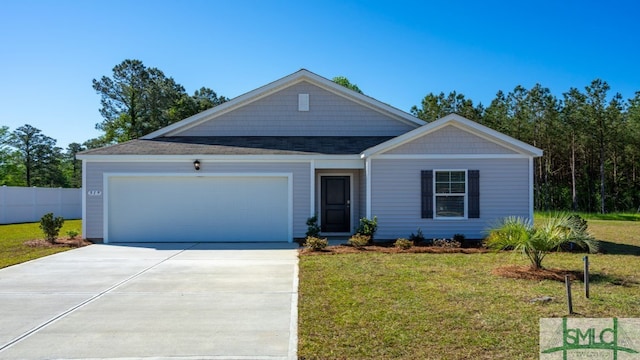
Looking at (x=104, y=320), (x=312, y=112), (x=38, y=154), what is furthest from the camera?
(x=38, y=154)

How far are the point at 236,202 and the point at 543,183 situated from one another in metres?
28.3

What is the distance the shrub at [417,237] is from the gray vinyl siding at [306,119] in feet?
14.4

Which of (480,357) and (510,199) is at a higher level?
(510,199)

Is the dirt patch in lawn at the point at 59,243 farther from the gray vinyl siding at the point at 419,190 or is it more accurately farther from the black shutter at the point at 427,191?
the black shutter at the point at 427,191

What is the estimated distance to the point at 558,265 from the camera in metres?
9.26

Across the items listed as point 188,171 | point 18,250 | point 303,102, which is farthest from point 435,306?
point 18,250

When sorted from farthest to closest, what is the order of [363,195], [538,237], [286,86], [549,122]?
[549,122]
[286,86]
[363,195]
[538,237]

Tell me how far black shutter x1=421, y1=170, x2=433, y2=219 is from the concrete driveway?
4517mm

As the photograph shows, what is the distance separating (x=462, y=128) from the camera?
42.8 ft

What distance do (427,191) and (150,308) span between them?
8854mm

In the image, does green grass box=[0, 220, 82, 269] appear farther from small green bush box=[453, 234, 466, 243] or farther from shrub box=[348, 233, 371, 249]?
small green bush box=[453, 234, 466, 243]

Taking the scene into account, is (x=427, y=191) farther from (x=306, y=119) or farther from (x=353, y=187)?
(x=306, y=119)

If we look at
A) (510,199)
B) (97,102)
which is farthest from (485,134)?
(97,102)

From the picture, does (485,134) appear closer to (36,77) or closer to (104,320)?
(104,320)
